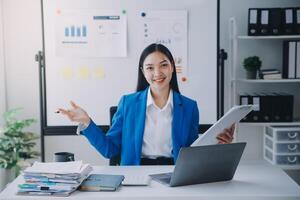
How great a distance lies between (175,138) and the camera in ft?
6.94

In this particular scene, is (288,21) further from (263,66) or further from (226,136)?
(226,136)

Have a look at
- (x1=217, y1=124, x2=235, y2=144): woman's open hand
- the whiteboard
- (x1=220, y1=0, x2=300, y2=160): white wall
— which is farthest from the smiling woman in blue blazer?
(x1=220, y1=0, x2=300, y2=160): white wall

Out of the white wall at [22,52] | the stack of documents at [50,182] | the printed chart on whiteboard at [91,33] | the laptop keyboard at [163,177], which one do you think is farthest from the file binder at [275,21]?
the stack of documents at [50,182]

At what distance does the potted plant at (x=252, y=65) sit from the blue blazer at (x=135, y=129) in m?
1.29

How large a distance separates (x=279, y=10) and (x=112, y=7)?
133 cm

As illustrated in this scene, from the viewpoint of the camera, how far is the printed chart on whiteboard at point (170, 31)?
3.24m

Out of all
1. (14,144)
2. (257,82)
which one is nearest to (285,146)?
(257,82)

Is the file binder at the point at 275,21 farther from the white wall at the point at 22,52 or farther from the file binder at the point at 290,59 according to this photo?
the white wall at the point at 22,52

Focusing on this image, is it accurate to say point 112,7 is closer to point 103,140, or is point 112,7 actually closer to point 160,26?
point 160,26

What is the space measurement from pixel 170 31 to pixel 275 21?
33.5 inches

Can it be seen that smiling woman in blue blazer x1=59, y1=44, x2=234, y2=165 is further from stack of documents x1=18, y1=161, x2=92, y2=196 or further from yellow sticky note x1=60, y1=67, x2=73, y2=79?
yellow sticky note x1=60, y1=67, x2=73, y2=79

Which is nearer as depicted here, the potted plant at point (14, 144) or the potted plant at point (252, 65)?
the potted plant at point (14, 144)

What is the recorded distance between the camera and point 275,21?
3285mm

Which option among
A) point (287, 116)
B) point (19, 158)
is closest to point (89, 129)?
point (19, 158)
